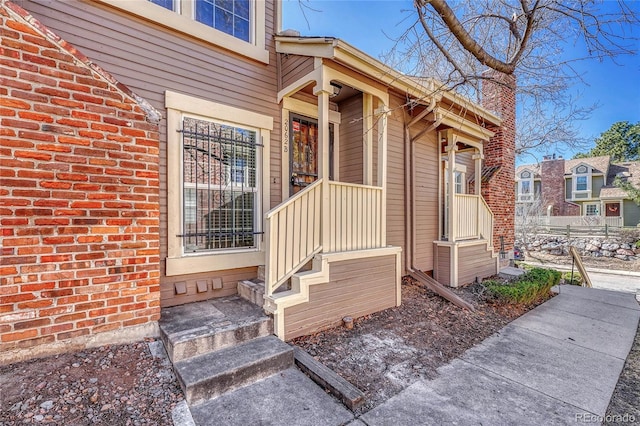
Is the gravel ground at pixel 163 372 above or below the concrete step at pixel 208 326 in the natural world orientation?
below

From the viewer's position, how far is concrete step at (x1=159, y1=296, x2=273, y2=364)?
247 cm

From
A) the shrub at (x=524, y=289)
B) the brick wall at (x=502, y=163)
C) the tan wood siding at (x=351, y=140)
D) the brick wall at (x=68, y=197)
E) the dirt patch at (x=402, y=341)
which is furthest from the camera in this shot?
the brick wall at (x=502, y=163)

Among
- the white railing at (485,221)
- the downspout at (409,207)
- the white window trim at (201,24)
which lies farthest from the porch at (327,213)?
the white railing at (485,221)

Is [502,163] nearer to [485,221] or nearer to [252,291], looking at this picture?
[485,221]

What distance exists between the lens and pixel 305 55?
378cm

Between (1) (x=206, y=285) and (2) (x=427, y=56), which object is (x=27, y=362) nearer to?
(1) (x=206, y=285)

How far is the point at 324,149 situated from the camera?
3625 millimetres

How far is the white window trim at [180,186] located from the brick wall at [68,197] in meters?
0.64

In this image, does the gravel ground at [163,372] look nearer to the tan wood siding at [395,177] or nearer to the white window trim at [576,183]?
the tan wood siding at [395,177]

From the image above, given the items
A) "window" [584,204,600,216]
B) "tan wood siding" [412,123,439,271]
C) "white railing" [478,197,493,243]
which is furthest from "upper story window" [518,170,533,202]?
"tan wood siding" [412,123,439,271]

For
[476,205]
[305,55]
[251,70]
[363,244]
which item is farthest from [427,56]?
[476,205]

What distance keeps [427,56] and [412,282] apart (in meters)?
4.05

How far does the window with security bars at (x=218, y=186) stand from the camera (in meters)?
Result: 3.61

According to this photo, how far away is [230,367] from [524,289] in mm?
5186
